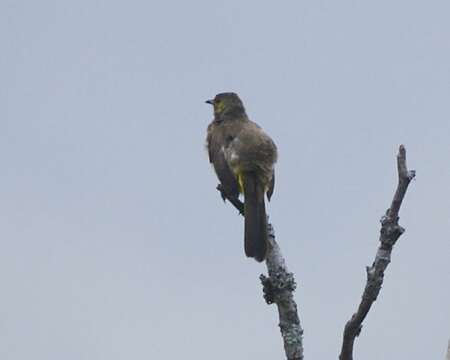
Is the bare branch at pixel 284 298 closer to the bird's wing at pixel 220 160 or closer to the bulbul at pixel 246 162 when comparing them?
the bulbul at pixel 246 162

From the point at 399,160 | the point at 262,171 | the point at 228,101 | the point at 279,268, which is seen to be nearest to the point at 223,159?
the point at 262,171

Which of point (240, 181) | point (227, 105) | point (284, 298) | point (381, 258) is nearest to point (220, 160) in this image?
point (240, 181)

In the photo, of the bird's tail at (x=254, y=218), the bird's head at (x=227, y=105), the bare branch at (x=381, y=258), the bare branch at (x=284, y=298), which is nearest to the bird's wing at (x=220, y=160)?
the bird's tail at (x=254, y=218)

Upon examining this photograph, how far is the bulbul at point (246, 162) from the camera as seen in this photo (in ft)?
26.5

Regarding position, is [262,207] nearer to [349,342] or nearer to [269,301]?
[269,301]

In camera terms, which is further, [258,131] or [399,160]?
[258,131]

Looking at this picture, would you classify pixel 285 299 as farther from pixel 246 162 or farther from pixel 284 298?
pixel 246 162

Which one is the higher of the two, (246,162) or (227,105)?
(227,105)

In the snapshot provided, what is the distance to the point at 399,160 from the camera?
477 centimetres

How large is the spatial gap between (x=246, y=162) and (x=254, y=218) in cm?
122

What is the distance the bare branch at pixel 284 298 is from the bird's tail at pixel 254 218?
22.6 inches

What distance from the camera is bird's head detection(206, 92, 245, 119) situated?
10.8 m

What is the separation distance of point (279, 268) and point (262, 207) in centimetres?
262

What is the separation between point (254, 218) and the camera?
777 centimetres
